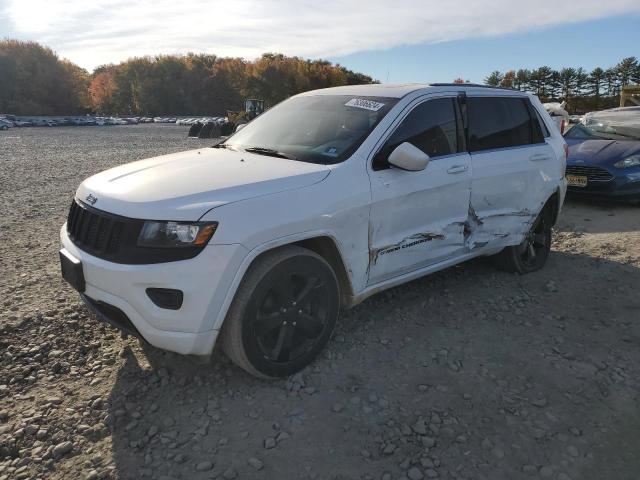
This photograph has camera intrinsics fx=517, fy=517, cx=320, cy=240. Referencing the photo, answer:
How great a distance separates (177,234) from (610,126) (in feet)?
29.5

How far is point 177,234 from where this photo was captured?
272 cm

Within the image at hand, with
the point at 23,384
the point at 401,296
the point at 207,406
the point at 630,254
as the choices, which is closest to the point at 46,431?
the point at 23,384

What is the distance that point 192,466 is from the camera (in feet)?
8.20

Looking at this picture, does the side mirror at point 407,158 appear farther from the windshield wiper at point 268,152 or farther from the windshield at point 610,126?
the windshield at point 610,126

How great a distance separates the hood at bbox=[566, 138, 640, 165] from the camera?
8060 mm

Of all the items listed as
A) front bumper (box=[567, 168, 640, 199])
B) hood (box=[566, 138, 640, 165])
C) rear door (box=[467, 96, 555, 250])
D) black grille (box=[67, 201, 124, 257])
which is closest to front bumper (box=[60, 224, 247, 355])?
black grille (box=[67, 201, 124, 257])

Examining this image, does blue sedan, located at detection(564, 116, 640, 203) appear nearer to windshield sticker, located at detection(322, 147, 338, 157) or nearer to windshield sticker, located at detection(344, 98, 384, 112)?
windshield sticker, located at detection(344, 98, 384, 112)

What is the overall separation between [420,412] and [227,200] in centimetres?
160

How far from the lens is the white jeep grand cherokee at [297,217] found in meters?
2.74

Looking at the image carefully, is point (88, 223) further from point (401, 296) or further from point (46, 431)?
point (401, 296)

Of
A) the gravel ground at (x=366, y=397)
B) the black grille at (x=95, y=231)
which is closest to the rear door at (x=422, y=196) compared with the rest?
the gravel ground at (x=366, y=397)

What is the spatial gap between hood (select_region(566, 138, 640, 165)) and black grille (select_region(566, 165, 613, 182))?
0.26ft

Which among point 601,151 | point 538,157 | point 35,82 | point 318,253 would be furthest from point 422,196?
point 35,82

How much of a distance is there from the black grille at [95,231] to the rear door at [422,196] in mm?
1566
